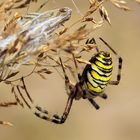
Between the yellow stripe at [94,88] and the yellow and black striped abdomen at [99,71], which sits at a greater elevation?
the yellow and black striped abdomen at [99,71]

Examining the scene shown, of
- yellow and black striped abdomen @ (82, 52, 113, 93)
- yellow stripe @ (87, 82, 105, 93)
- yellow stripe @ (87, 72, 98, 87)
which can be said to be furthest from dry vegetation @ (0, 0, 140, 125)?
yellow stripe @ (87, 82, 105, 93)

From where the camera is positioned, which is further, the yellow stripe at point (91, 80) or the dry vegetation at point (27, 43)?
the yellow stripe at point (91, 80)

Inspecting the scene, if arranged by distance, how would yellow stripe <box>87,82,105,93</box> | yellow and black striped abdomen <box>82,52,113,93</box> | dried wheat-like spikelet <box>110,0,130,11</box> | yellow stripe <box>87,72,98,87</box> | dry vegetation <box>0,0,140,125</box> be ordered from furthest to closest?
1. yellow stripe <box>87,82,105,93</box>
2. yellow stripe <box>87,72,98,87</box>
3. yellow and black striped abdomen <box>82,52,113,93</box>
4. dried wheat-like spikelet <box>110,0,130,11</box>
5. dry vegetation <box>0,0,140,125</box>

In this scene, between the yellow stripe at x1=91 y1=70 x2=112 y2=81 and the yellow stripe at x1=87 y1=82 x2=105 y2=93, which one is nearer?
the yellow stripe at x1=91 y1=70 x2=112 y2=81

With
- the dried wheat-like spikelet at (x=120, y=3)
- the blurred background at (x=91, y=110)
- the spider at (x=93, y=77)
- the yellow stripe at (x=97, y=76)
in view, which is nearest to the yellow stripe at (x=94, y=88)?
the spider at (x=93, y=77)

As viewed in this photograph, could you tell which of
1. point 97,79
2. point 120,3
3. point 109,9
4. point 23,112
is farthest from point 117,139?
point 120,3

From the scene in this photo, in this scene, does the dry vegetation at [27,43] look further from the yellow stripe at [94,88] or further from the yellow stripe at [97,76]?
the yellow stripe at [94,88]

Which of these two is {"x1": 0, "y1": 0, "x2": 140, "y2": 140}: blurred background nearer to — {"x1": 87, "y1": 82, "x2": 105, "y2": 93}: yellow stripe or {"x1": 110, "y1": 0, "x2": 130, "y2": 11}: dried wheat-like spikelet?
{"x1": 87, "y1": 82, "x2": 105, "y2": 93}: yellow stripe
